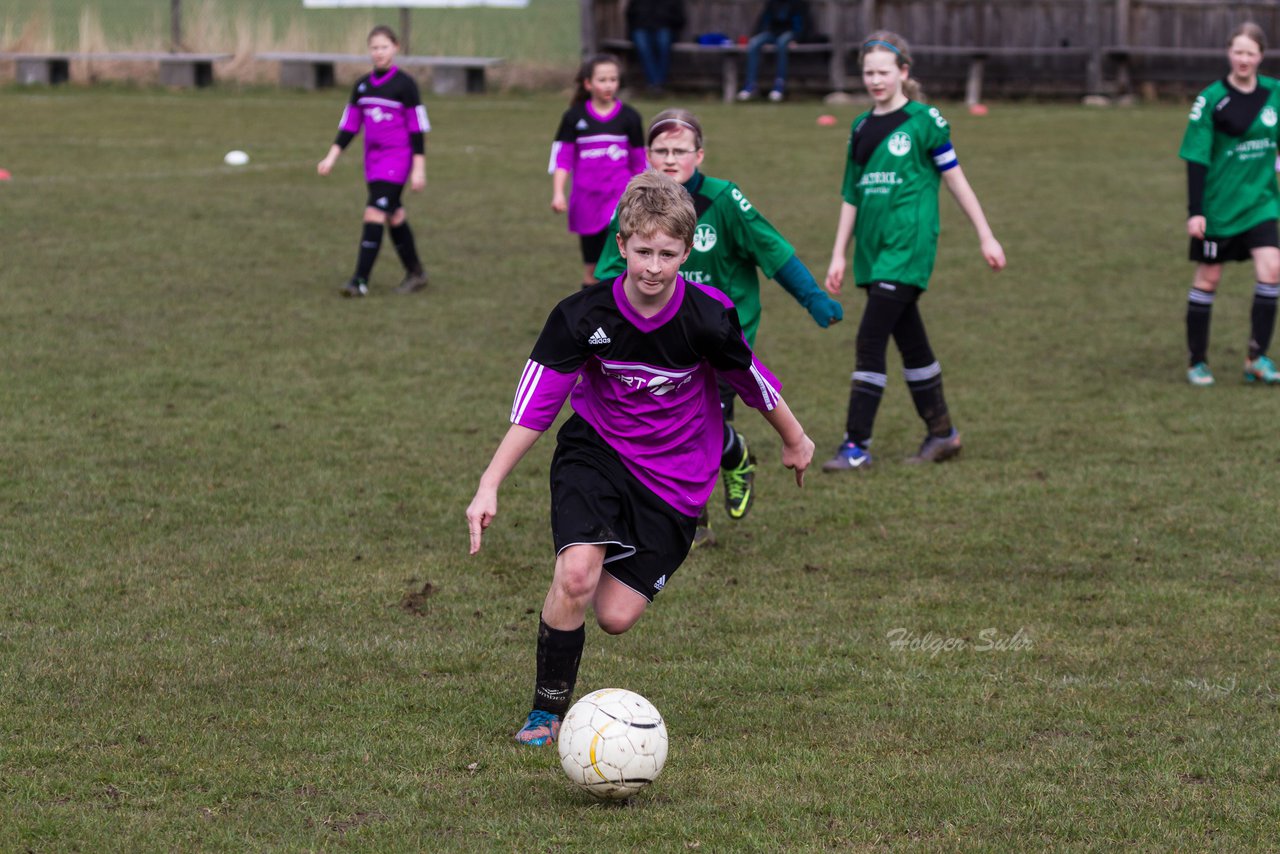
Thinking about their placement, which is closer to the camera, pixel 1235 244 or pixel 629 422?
pixel 629 422

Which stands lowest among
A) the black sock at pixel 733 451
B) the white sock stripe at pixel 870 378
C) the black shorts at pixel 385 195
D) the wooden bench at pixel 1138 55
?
the black sock at pixel 733 451

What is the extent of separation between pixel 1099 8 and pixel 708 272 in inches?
896

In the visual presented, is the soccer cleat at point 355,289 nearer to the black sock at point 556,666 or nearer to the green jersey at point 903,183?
the green jersey at point 903,183

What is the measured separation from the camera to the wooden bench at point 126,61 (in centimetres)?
2702

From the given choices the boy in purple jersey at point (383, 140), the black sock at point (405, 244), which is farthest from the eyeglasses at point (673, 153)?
the black sock at point (405, 244)

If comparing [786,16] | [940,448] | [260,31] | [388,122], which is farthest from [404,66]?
[940,448]

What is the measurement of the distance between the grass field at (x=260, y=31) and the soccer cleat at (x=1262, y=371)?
20.3 m

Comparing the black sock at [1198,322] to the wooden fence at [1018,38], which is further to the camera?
the wooden fence at [1018,38]

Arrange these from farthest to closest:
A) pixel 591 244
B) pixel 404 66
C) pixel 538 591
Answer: pixel 404 66 < pixel 591 244 < pixel 538 591

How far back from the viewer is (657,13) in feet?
86.3

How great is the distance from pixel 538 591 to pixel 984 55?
22.3 m

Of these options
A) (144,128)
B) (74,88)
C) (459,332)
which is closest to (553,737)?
(459,332)

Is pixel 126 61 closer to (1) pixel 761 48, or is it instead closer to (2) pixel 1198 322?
(1) pixel 761 48

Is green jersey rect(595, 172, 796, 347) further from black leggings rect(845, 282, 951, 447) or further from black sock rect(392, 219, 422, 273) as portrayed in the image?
black sock rect(392, 219, 422, 273)
